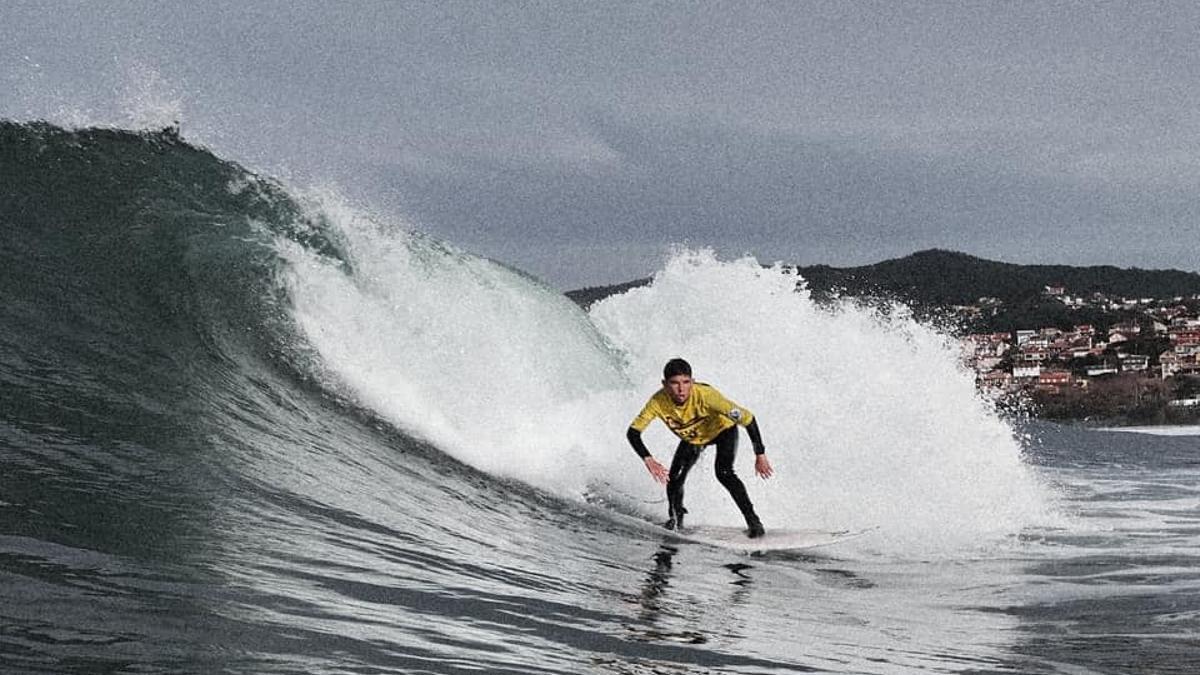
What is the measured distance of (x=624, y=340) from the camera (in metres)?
20.0

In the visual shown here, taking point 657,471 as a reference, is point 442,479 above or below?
below

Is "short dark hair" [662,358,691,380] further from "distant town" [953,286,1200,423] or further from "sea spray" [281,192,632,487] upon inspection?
"distant town" [953,286,1200,423]

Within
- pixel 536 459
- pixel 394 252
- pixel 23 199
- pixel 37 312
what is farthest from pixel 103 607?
pixel 394 252

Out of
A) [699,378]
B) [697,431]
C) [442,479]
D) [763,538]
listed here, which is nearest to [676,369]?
[697,431]

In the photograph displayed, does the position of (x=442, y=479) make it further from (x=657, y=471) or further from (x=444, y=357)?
(x=444, y=357)

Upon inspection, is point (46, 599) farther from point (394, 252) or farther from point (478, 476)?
point (394, 252)

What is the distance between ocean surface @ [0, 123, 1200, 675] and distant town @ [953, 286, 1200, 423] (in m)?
72.4

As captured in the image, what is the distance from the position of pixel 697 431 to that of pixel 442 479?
2.20 meters

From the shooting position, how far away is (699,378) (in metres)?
14.6

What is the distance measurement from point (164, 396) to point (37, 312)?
1672mm

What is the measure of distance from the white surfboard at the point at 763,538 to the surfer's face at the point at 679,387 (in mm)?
1144

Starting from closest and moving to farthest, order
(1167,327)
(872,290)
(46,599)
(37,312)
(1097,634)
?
(46,599) < (1097,634) < (37,312) < (872,290) < (1167,327)

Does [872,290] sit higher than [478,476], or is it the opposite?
[872,290]

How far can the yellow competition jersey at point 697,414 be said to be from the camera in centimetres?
896
